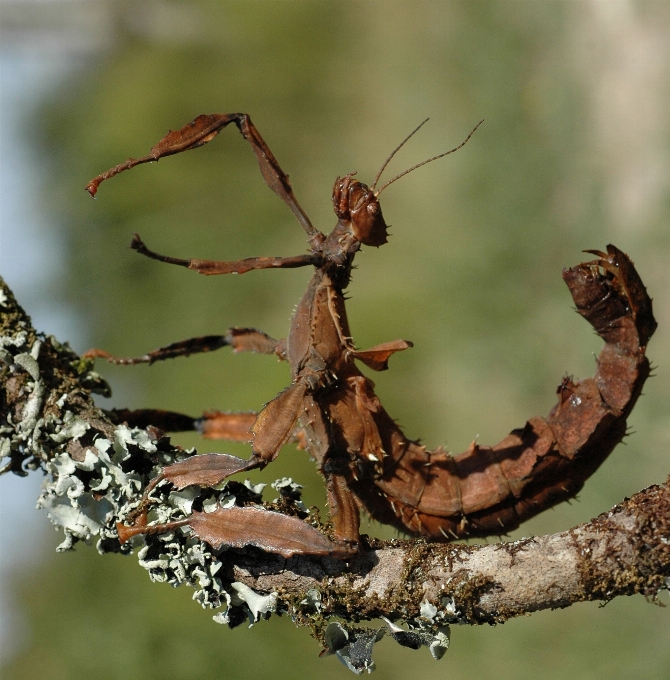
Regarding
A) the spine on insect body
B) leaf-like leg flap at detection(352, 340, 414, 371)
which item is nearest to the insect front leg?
leaf-like leg flap at detection(352, 340, 414, 371)

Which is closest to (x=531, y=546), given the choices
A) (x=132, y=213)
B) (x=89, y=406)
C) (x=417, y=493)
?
(x=417, y=493)

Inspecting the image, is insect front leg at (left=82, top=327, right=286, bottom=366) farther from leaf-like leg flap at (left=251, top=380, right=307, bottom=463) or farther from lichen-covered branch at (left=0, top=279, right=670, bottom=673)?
leaf-like leg flap at (left=251, top=380, right=307, bottom=463)

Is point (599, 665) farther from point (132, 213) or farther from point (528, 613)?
point (132, 213)

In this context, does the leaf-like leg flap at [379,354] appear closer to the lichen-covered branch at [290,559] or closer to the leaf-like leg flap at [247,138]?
the leaf-like leg flap at [247,138]

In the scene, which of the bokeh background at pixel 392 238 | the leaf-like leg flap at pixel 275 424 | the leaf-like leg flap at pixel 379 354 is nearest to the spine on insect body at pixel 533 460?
the leaf-like leg flap at pixel 379 354

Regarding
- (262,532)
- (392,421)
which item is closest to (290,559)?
(262,532)

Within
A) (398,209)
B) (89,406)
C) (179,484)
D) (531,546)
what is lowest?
(531,546)

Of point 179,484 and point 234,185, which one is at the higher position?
point 234,185

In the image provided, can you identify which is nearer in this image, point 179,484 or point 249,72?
point 179,484
